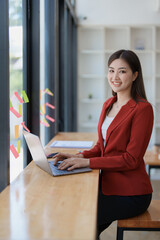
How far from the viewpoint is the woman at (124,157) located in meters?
1.77

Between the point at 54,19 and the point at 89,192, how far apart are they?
210cm

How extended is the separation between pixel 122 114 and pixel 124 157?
0.26 meters

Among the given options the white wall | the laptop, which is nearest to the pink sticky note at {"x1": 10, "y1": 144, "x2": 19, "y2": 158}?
the laptop

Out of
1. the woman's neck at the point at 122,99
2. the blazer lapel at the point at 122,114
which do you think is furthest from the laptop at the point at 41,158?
the woman's neck at the point at 122,99

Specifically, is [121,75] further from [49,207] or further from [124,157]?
[49,207]

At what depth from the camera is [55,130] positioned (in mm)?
3273

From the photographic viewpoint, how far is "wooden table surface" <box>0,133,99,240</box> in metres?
1.01

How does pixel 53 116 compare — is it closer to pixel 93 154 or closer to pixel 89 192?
pixel 93 154

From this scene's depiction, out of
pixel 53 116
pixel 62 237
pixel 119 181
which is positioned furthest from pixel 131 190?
pixel 53 116

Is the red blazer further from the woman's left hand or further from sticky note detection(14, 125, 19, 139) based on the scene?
sticky note detection(14, 125, 19, 139)

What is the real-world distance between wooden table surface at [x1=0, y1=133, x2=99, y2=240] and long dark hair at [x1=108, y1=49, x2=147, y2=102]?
547mm

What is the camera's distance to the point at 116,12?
5.39m

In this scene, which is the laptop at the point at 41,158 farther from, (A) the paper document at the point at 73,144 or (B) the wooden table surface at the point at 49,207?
(A) the paper document at the point at 73,144

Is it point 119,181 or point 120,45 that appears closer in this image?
point 119,181
